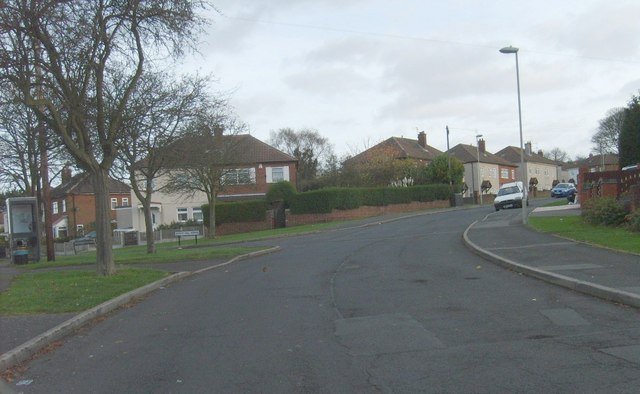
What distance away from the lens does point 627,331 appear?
25.6 feet

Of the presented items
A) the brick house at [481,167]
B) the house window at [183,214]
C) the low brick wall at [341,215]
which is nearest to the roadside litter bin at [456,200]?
the low brick wall at [341,215]

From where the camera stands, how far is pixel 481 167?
8506cm

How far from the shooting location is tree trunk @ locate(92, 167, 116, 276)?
16641 millimetres

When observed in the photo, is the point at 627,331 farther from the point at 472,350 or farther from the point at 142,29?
the point at 142,29

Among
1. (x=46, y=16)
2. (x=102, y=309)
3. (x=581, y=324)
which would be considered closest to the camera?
(x=581, y=324)

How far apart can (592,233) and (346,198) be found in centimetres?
3154

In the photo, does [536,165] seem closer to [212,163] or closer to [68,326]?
[212,163]

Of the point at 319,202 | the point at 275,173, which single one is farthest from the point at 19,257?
the point at 275,173

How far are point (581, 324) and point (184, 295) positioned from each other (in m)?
8.12

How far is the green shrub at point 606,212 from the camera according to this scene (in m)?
21.4

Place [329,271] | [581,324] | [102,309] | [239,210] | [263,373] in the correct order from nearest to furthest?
[263,373] → [581,324] → [102,309] → [329,271] → [239,210]

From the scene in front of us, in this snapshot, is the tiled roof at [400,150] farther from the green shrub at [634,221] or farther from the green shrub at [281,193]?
the green shrub at [634,221]

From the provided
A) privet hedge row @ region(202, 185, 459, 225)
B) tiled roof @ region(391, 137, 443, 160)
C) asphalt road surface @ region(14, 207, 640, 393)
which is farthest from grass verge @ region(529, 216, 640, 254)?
tiled roof @ region(391, 137, 443, 160)

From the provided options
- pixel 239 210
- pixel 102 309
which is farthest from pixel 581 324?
pixel 239 210
